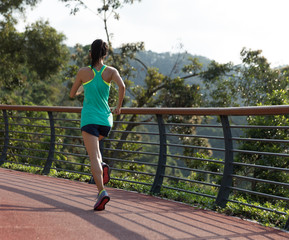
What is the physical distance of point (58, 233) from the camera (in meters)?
3.48

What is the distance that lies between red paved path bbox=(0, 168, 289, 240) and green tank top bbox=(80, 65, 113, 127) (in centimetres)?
95

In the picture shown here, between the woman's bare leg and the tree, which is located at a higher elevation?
the tree

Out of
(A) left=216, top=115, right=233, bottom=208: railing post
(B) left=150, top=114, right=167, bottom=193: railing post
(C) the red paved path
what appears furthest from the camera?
(B) left=150, top=114, right=167, bottom=193: railing post

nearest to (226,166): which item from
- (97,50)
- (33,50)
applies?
(97,50)

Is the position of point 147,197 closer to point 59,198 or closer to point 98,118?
point 59,198

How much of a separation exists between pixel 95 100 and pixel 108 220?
50.6 inches

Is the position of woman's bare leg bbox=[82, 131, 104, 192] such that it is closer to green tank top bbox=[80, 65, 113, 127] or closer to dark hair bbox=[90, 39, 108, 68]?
green tank top bbox=[80, 65, 113, 127]

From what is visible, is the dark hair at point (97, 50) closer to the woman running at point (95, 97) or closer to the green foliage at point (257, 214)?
the woman running at point (95, 97)

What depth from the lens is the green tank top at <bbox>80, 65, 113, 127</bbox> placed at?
4613 millimetres

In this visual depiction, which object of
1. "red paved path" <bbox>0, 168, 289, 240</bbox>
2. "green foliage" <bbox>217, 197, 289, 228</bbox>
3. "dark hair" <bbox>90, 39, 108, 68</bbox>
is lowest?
"red paved path" <bbox>0, 168, 289, 240</bbox>

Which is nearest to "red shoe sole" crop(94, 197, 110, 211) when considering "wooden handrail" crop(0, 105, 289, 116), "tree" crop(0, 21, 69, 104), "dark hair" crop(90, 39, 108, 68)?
"dark hair" crop(90, 39, 108, 68)

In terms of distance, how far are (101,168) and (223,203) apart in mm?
1642

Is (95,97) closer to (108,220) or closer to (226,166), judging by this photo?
(108,220)

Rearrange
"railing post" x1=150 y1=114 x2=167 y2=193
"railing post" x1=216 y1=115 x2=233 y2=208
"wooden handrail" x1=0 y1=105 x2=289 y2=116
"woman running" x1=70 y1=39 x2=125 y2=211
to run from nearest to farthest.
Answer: "wooden handrail" x1=0 y1=105 x2=289 y2=116 → "woman running" x1=70 y1=39 x2=125 y2=211 → "railing post" x1=216 y1=115 x2=233 y2=208 → "railing post" x1=150 y1=114 x2=167 y2=193
